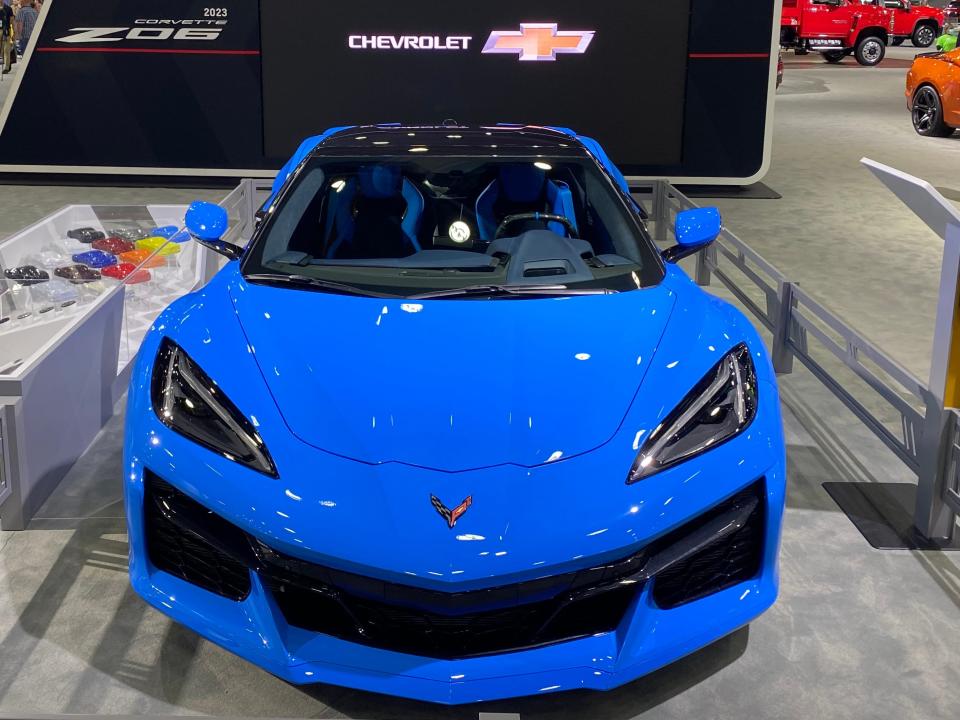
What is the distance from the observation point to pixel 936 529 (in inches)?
137

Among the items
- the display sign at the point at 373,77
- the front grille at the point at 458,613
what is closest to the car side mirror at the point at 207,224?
the front grille at the point at 458,613

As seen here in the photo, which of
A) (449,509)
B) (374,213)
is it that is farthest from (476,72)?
(449,509)

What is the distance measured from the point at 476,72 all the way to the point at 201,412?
26.8ft

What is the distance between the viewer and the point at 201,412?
2.55m

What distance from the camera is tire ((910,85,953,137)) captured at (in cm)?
1328

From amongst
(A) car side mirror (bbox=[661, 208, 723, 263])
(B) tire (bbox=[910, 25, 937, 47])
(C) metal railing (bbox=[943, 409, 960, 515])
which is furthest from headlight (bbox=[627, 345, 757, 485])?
(B) tire (bbox=[910, 25, 937, 47])

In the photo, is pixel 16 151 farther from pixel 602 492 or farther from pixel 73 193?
pixel 602 492

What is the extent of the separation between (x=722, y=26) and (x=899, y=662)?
8348 mm

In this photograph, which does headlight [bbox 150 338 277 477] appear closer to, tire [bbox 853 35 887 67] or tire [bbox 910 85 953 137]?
tire [bbox 910 85 953 137]

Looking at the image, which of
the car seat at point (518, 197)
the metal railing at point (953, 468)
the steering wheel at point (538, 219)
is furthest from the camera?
the car seat at point (518, 197)

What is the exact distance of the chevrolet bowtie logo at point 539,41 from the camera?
394 inches

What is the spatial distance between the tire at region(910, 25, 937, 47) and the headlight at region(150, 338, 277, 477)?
108ft

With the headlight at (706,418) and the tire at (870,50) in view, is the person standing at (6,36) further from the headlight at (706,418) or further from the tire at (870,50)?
the headlight at (706,418)

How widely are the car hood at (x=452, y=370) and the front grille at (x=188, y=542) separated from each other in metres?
0.30
